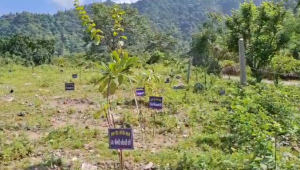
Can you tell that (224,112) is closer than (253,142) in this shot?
No

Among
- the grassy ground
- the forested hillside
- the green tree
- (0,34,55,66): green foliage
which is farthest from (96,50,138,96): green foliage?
the forested hillside

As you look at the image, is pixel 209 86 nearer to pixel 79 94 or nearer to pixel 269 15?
pixel 79 94

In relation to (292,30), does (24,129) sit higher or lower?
lower

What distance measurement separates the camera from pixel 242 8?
1002 centimetres

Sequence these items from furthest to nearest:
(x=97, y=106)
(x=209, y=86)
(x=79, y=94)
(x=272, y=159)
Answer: (x=209, y=86) < (x=79, y=94) < (x=97, y=106) < (x=272, y=159)

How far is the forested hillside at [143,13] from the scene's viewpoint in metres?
64.9

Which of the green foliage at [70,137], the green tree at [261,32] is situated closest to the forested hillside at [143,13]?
the green tree at [261,32]

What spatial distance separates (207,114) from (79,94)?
3.14m

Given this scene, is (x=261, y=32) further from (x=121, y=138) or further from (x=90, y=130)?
(x=121, y=138)

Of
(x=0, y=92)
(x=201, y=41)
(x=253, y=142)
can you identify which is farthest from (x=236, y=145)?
(x=201, y=41)

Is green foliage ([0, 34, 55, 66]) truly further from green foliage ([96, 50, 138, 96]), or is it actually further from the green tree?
green foliage ([96, 50, 138, 96])

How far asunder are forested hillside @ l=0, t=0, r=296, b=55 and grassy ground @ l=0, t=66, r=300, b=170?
137 feet

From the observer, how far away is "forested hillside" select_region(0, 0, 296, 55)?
213 feet

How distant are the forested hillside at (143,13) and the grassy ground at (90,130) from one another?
4175cm
